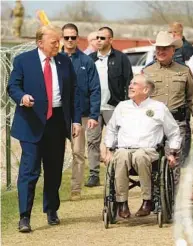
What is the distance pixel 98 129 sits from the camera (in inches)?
461

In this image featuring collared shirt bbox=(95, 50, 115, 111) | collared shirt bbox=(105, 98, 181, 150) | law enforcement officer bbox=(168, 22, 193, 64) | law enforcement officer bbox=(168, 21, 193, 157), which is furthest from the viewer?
law enforcement officer bbox=(168, 22, 193, 64)

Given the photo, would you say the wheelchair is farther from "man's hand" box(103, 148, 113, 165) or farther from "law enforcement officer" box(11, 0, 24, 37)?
"law enforcement officer" box(11, 0, 24, 37)

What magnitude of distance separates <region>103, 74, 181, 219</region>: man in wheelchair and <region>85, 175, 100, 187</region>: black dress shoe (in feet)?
7.97

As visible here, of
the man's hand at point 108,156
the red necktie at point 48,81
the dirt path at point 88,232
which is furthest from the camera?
the man's hand at point 108,156

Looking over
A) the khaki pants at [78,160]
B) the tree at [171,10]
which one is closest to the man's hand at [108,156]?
the khaki pants at [78,160]

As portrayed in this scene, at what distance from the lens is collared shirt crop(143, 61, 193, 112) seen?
9.66m

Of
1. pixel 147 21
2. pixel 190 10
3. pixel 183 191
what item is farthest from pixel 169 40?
pixel 147 21

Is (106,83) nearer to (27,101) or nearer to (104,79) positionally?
(104,79)

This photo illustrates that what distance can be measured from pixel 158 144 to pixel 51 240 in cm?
147

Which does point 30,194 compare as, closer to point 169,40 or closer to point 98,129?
point 169,40

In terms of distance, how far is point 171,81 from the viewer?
380 inches

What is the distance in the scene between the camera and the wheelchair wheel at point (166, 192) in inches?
349

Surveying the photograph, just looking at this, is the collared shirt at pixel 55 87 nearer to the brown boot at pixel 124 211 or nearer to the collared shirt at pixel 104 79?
the brown boot at pixel 124 211

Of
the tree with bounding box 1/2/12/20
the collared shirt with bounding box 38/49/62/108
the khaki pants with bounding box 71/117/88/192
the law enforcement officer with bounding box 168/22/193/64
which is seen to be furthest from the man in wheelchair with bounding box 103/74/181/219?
the tree with bounding box 1/2/12/20
